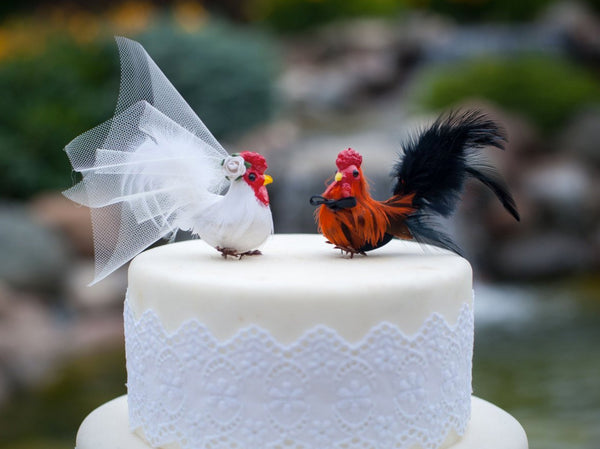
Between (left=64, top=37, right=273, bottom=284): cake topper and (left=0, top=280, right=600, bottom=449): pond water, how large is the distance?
2495mm

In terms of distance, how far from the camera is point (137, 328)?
2092 mm

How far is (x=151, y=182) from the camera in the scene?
7.13ft

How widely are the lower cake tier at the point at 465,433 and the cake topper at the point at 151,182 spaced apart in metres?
0.45

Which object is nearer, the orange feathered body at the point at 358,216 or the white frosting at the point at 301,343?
the white frosting at the point at 301,343

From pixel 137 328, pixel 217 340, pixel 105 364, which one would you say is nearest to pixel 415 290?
pixel 217 340

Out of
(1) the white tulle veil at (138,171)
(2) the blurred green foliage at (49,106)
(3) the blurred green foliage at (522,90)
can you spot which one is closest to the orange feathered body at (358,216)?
(1) the white tulle veil at (138,171)

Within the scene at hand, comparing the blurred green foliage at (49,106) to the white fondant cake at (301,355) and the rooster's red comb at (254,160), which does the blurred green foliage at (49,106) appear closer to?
the rooster's red comb at (254,160)

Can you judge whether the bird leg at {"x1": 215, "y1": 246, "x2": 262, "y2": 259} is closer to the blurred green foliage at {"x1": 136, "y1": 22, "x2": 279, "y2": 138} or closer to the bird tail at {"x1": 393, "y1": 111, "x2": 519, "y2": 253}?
the bird tail at {"x1": 393, "y1": 111, "x2": 519, "y2": 253}

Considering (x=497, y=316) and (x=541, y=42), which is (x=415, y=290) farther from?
(x=541, y=42)

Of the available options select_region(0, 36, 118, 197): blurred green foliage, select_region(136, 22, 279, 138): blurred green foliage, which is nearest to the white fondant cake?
select_region(0, 36, 118, 197): blurred green foliage

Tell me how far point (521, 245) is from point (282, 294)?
657cm

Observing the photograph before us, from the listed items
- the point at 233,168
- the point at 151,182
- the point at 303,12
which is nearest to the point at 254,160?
the point at 233,168

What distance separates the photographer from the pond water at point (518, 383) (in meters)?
4.36

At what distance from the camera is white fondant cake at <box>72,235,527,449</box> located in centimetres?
183
